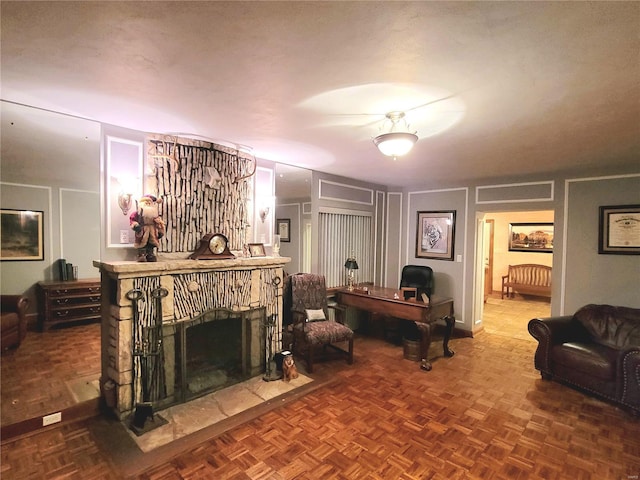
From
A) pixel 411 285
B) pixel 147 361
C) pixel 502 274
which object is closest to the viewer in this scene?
pixel 147 361

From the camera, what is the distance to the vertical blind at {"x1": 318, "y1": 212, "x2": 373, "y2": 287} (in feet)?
14.9

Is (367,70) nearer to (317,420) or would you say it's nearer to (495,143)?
(495,143)

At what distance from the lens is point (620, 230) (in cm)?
362

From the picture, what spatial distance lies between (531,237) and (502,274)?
118cm

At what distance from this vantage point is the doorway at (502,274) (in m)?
4.94

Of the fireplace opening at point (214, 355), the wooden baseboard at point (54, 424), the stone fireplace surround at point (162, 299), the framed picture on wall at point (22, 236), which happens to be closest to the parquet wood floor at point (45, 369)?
the wooden baseboard at point (54, 424)

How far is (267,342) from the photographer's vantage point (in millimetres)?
3338

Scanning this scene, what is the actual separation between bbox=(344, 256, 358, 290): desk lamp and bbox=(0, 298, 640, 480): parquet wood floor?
5.71 ft

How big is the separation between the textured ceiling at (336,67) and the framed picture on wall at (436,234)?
2.26 meters

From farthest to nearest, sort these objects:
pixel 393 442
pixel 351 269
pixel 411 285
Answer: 1. pixel 411 285
2. pixel 351 269
3. pixel 393 442

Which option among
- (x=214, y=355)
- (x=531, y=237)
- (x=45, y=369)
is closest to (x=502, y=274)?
(x=531, y=237)

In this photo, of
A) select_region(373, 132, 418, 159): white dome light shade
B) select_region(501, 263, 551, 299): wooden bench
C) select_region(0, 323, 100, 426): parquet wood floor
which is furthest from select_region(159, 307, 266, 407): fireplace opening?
select_region(501, 263, 551, 299): wooden bench

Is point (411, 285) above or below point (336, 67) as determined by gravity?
below

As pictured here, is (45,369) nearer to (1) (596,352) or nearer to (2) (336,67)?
(2) (336,67)
